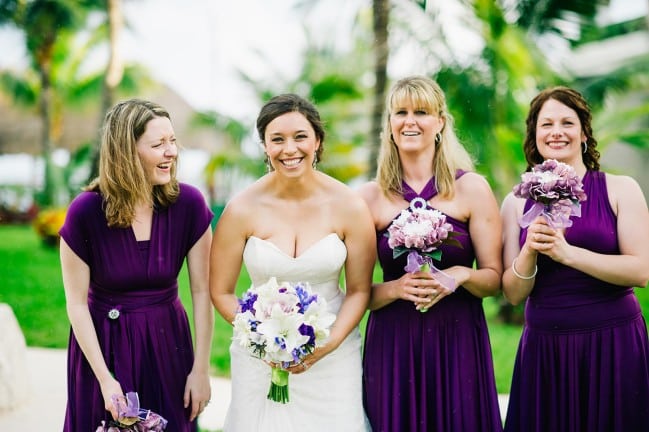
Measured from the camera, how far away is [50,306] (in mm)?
12375

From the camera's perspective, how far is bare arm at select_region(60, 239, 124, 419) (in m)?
3.79

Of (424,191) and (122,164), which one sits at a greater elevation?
(122,164)

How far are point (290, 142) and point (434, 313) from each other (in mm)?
1303

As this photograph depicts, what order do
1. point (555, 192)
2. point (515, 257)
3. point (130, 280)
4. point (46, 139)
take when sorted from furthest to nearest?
point (46, 139) → point (515, 257) → point (130, 280) → point (555, 192)

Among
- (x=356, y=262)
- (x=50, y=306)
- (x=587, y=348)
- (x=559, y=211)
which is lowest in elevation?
(x=50, y=306)

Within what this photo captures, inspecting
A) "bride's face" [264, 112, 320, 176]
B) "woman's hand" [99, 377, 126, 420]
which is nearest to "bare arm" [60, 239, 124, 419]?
"woman's hand" [99, 377, 126, 420]

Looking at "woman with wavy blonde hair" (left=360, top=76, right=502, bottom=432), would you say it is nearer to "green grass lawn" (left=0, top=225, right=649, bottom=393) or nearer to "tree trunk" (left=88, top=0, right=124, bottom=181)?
"green grass lawn" (left=0, top=225, right=649, bottom=393)

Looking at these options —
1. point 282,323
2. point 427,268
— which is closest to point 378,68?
point 427,268

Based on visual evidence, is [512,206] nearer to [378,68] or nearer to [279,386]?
[279,386]

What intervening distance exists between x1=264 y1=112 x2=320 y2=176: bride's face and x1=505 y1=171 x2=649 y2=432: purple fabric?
1.51 m

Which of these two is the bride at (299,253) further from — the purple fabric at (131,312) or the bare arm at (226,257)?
the purple fabric at (131,312)

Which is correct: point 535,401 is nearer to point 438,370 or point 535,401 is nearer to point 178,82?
point 438,370

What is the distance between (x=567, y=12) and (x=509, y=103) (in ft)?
16.7

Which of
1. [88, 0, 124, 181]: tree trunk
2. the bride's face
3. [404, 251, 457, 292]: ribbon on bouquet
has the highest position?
[88, 0, 124, 181]: tree trunk
